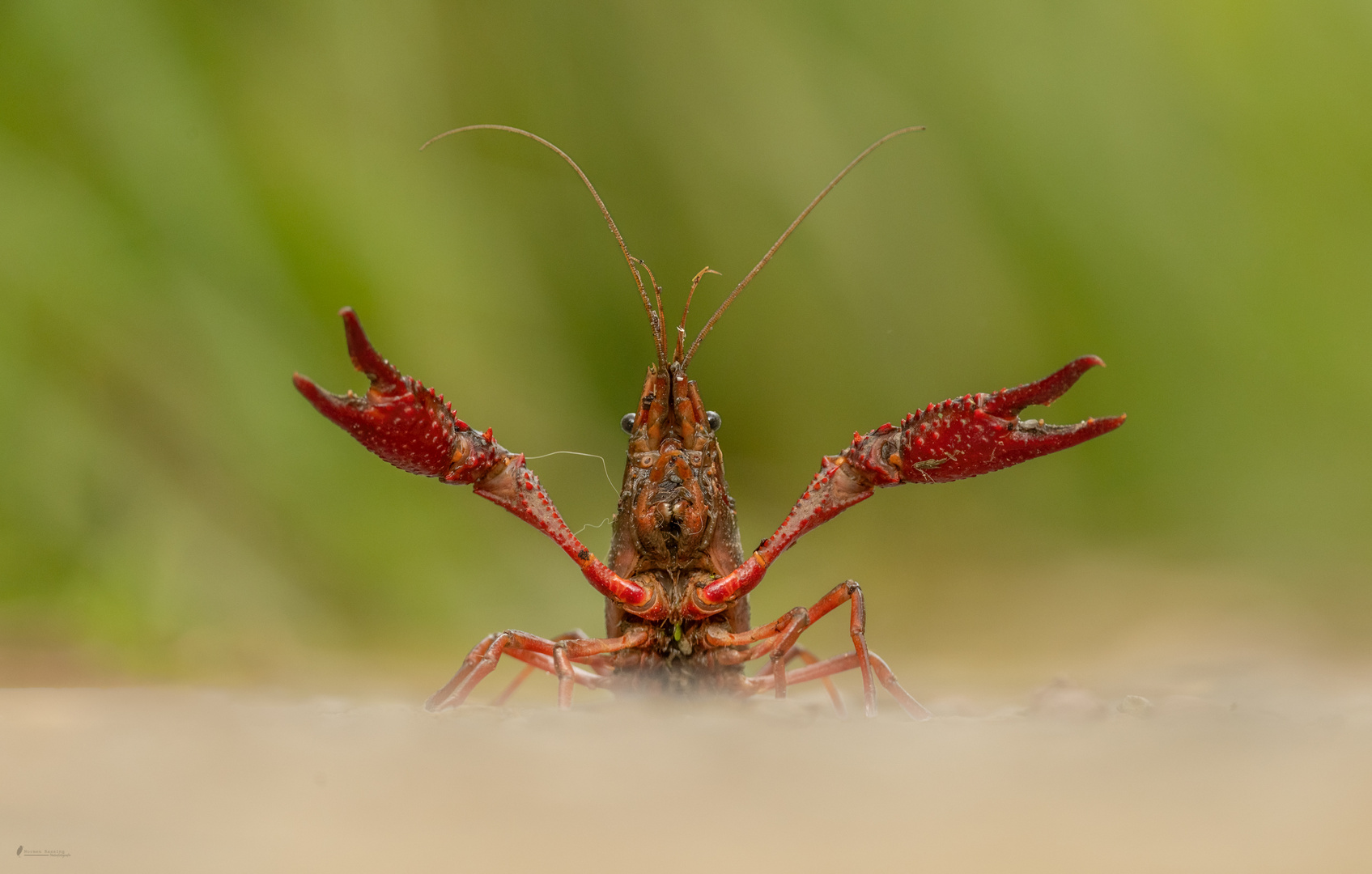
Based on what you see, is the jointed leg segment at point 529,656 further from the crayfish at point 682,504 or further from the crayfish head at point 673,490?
the crayfish head at point 673,490

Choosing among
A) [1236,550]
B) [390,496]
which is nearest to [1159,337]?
[1236,550]

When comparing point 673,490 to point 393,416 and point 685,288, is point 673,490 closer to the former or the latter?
point 393,416

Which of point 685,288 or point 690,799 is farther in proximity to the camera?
point 685,288

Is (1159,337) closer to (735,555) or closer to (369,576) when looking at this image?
(735,555)

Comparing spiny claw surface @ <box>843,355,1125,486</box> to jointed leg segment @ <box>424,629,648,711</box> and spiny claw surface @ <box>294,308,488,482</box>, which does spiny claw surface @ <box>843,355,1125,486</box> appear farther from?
spiny claw surface @ <box>294,308,488,482</box>

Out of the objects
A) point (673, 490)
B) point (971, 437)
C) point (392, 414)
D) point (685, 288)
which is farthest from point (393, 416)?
point (685, 288)

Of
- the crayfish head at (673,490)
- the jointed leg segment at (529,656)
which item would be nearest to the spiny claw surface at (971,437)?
the crayfish head at (673,490)
